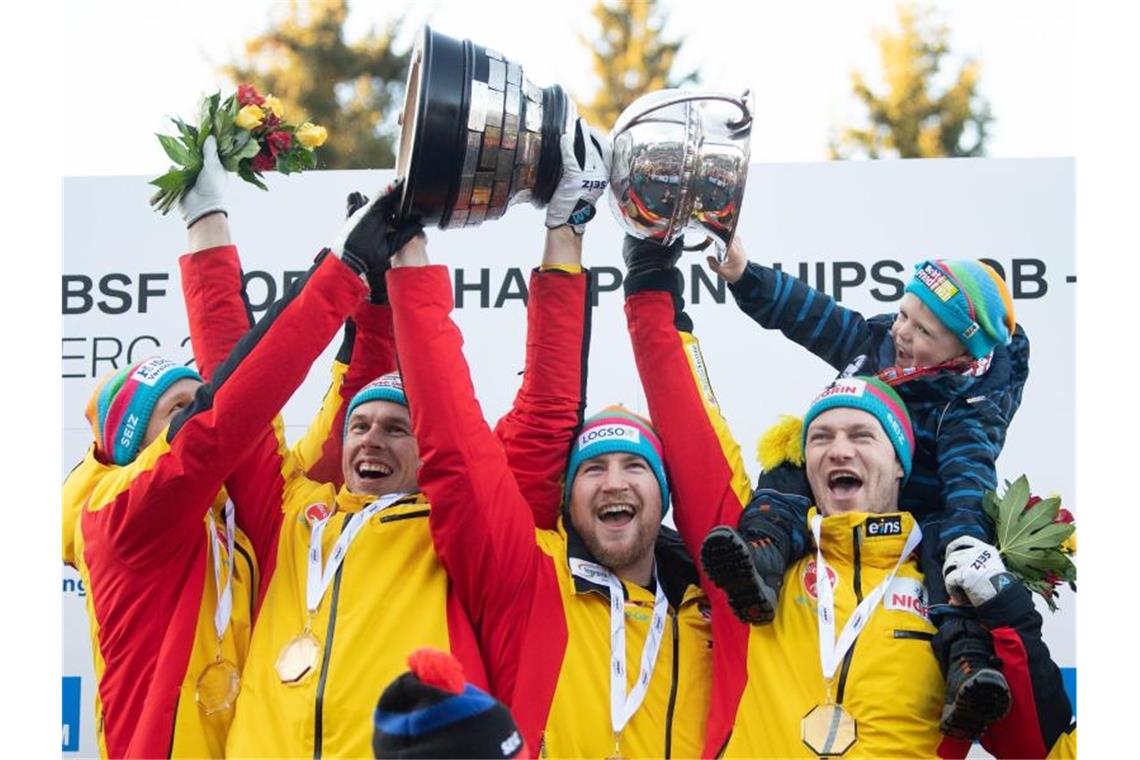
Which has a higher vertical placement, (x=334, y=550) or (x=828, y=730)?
(x=334, y=550)

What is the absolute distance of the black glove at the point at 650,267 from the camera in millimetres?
3127

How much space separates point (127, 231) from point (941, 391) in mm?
2631

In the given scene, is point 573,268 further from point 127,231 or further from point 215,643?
point 127,231

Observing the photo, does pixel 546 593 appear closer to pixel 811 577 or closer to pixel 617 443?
pixel 617 443

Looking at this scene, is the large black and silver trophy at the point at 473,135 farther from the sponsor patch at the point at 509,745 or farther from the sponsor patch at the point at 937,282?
the sponsor patch at the point at 509,745

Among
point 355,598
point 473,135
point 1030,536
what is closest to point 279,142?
point 473,135

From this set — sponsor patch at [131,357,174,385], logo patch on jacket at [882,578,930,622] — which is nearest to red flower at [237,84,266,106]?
sponsor patch at [131,357,174,385]

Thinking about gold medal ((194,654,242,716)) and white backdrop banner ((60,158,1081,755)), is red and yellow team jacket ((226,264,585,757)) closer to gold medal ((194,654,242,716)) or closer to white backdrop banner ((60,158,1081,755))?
gold medal ((194,654,242,716))

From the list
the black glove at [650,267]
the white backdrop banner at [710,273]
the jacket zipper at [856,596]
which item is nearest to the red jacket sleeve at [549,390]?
the black glove at [650,267]

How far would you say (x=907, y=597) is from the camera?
2754 millimetres

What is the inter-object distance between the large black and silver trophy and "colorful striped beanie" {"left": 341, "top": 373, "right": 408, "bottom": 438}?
494mm

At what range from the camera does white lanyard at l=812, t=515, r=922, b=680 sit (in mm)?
2686

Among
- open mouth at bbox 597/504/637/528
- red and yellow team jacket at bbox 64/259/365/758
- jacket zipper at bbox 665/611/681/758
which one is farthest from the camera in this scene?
open mouth at bbox 597/504/637/528

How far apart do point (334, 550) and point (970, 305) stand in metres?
1.52
